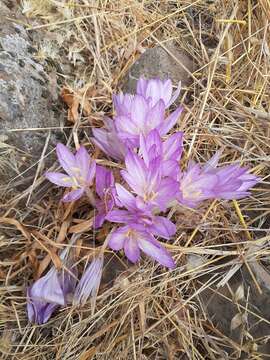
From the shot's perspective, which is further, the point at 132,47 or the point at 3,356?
the point at 132,47

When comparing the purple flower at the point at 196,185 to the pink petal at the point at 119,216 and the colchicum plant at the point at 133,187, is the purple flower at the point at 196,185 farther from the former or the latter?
the pink petal at the point at 119,216

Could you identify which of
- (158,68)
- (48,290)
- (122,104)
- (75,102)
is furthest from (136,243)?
(158,68)

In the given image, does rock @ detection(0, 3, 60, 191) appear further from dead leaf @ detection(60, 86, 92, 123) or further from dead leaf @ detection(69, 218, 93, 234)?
dead leaf @ detection(69, 218, 93, 234)

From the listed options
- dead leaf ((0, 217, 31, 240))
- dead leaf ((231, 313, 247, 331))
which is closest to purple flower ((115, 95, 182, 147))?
dead leaf ((0, 217, 31, 240))

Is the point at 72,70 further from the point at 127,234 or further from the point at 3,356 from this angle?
the point at 3,356

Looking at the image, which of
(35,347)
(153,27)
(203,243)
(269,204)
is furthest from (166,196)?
(153,27)

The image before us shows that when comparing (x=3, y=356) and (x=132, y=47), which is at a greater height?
(x=132, y=47)

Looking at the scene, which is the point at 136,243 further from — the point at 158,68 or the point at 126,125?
the point at 158,68
